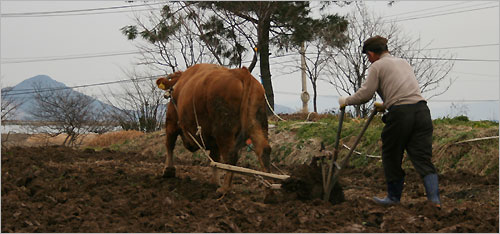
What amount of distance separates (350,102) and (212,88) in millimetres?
2052

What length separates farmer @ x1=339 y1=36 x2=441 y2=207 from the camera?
6.59 metres

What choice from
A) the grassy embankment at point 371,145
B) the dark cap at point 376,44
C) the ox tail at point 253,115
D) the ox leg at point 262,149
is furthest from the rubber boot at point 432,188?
the grassy embankment at point 371,145

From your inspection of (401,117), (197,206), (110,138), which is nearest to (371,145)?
(401,117)

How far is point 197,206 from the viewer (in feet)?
21.8

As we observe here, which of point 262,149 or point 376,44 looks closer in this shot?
point 376,44

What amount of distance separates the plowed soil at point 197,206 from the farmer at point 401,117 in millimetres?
402

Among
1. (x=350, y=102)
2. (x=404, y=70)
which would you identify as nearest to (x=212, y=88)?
(x=350, y=102)

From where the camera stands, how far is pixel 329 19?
24984 millimetres

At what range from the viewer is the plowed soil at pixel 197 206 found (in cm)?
563

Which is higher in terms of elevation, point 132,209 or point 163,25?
point 163,25

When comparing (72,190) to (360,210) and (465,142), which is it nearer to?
(360,210)

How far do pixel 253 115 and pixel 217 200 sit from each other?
3.95 ft

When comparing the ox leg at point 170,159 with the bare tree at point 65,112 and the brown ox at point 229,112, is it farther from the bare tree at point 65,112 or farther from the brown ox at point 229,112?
the bare tree at point 65,112

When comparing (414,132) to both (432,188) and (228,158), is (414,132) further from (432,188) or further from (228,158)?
(228,158)
